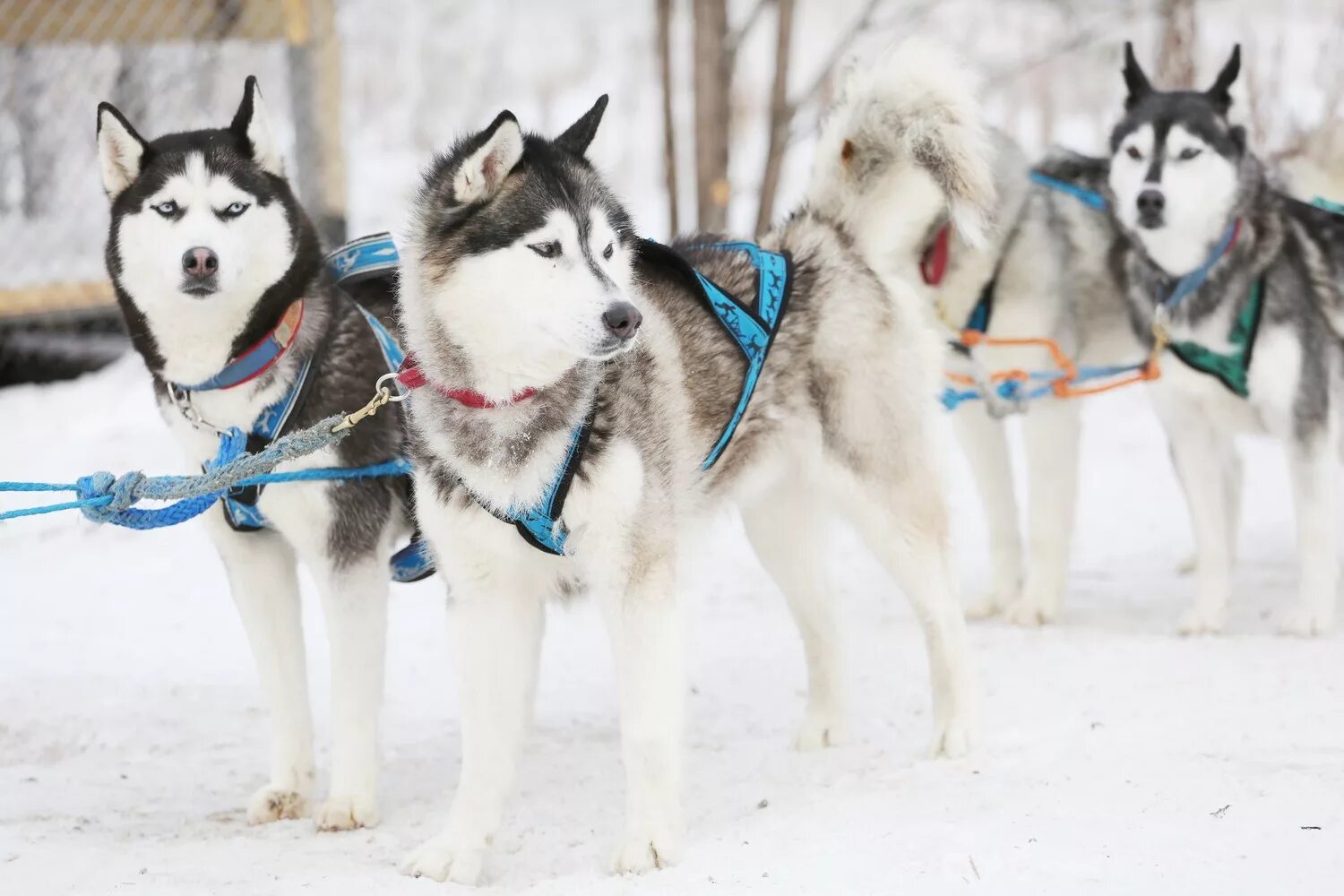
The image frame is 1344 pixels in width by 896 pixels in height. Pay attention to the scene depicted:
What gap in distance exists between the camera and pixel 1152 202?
429 centimetres

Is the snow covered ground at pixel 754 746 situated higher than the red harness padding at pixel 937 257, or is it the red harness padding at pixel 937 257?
the red harness padding at pixel 937 257

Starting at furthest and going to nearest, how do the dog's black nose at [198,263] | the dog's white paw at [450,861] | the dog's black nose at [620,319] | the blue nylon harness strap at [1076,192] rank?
the blue nylon harness strap at [1076,192] → the dog's black nose at [198,263] → the dog's white paw at [450,861] → the dog's black nose at [620,319]

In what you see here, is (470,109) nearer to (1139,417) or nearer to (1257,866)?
(1139,417)

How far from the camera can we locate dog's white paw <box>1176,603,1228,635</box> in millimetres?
4477

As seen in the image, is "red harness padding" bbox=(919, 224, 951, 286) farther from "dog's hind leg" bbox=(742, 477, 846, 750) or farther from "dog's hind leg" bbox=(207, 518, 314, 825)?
"dog's hind leg" bbox=(207, 518, 314, 825)

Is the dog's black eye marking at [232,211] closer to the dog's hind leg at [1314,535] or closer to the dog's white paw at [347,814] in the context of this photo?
the dog's white paw at [347,814]

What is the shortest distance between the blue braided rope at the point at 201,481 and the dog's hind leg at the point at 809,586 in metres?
1.00

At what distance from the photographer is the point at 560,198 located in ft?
8.58

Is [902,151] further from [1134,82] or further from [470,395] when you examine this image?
[1134,82]

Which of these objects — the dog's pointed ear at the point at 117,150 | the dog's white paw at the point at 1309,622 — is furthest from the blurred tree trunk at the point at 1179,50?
the dog's pointed ear at the point at 117,150

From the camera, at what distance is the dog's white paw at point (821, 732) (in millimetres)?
3676

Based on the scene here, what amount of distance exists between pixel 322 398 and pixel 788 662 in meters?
2.01

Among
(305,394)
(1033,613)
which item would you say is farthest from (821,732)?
(305,394)

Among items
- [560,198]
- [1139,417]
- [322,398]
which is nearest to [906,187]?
[560,198]
